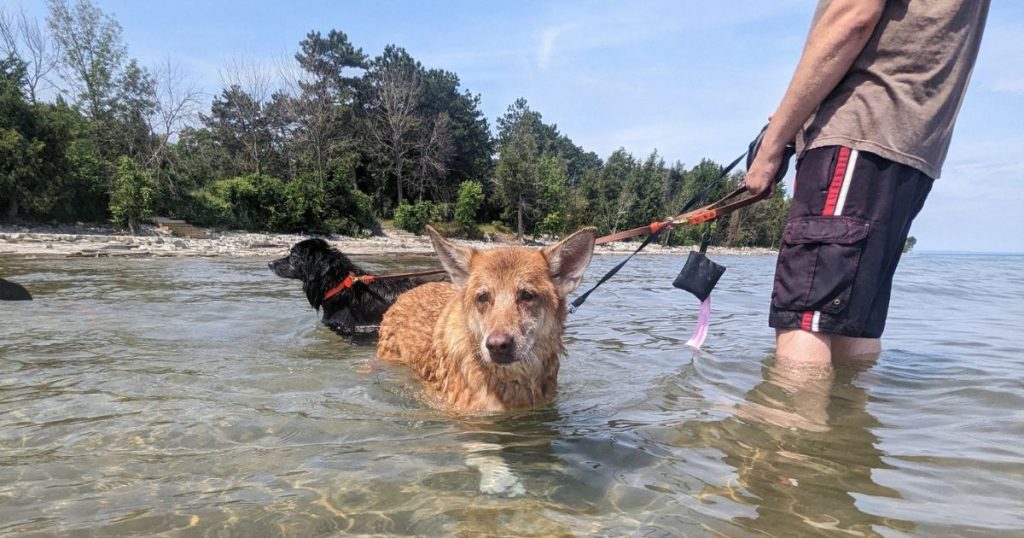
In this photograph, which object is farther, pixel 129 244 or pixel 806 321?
pixel 129 244

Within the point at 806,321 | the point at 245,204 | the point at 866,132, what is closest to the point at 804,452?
the point at 806,321

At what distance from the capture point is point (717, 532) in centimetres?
246

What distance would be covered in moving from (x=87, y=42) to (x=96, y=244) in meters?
27.4

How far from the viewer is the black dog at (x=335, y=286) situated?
7.99 metres

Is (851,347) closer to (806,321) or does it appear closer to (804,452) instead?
(806,321)

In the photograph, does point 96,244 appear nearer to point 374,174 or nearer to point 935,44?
point 935,44

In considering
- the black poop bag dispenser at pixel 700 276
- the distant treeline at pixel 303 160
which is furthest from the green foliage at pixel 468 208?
the black poop bag dispenser at pixel 700 276

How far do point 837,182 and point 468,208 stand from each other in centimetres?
5482

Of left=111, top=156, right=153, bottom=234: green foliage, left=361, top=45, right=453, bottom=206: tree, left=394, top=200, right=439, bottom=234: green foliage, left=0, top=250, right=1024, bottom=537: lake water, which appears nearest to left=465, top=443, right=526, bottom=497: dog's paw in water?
left=0, top=250, right=1024, bottom=537: lake water

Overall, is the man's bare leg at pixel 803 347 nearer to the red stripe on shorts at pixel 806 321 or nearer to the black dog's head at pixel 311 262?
the red stripe on shorts at pixel 806 321

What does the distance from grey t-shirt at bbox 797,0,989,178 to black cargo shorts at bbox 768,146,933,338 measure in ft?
→ 0.41

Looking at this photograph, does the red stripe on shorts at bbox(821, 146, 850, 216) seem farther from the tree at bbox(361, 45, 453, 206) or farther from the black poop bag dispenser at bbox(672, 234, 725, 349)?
the tree at bbox(361, 45, 453, 206)

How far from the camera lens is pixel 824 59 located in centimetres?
345

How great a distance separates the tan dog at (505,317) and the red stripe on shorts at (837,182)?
167 cm
